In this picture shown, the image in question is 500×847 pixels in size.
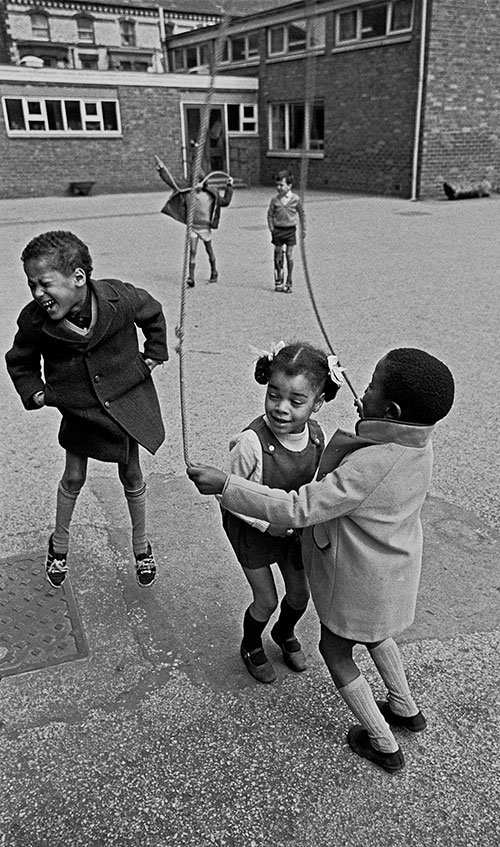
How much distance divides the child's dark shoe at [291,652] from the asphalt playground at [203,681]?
41mm

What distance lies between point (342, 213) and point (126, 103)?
36.9 ft

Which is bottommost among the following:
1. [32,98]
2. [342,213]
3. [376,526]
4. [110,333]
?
[342,213]

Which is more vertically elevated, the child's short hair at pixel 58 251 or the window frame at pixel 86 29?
the window frame at pixel 86 29

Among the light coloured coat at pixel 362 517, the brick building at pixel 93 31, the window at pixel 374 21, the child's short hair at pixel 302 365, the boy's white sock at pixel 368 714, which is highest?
the brick building at pixel 93 31

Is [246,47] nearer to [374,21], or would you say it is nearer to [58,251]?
[374,21]

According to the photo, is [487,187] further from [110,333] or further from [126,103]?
[110,333]

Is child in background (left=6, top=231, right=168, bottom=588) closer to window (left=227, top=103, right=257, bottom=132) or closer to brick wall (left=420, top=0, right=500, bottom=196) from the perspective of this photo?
brick wall (left=420, top=0, right=500, bottom=196)

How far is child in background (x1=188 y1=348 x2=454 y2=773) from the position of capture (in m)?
1.84

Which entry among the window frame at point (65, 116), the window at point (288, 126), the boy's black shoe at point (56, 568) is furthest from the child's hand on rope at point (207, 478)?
the window frame at point (65, 116)

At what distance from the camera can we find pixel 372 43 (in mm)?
20234

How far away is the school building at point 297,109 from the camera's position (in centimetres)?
1947

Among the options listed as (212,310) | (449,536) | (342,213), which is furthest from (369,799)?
(342,213)

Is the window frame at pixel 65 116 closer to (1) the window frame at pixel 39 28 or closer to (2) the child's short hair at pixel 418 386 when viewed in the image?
(1) the window frame at pixel 39 28

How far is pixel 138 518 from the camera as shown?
3.08 metres
